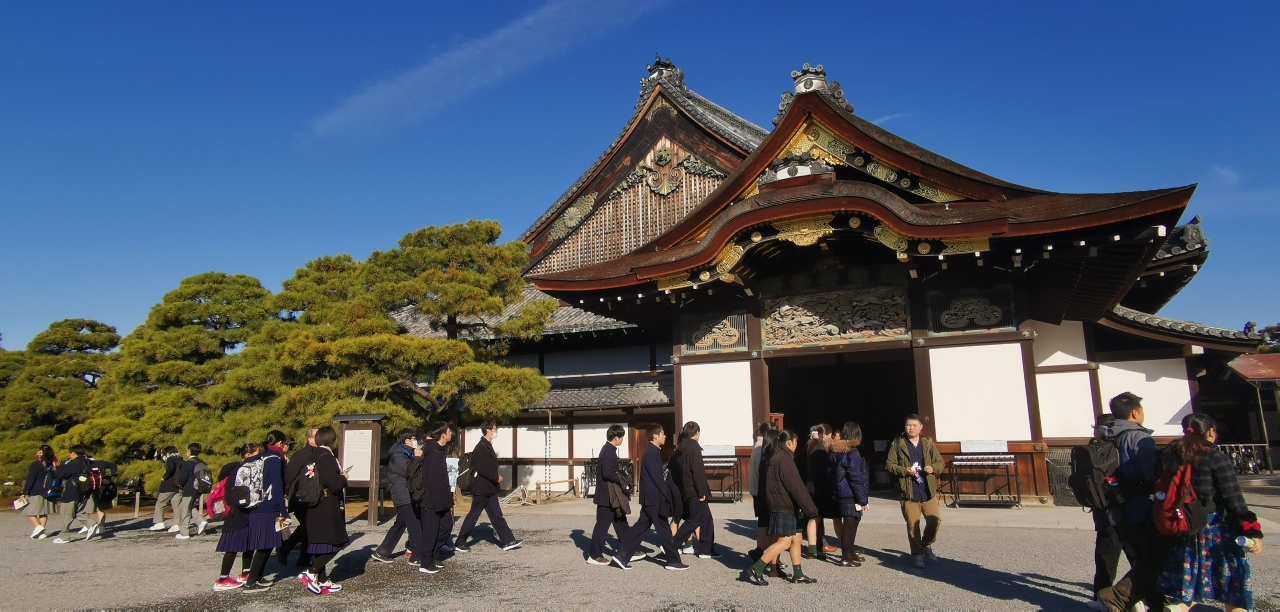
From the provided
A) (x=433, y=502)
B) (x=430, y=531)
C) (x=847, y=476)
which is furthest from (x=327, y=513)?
(x=847, y=476)

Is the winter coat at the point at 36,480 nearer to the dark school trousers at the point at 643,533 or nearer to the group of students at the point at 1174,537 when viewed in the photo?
the dark school trousers at the point at 643,533

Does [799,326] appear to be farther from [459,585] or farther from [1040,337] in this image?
[459,585]

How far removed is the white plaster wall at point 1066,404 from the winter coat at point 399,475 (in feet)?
36.8

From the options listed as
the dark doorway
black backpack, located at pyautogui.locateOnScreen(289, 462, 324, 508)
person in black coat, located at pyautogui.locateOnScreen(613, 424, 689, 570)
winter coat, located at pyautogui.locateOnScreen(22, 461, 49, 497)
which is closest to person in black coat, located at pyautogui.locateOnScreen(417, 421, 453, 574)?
black backpack, located at pyautogui.locateOnScreen(289, 462, 324, 508)

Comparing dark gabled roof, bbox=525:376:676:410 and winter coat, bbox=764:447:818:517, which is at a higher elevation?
dark gabled roof, bbox=525:376:676:410

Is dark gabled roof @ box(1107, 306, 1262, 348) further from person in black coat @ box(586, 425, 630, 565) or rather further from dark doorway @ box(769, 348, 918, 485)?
person in black coat @ box(586, 425, 630, 565)

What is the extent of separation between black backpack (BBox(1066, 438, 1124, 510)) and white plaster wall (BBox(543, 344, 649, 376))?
12754mm

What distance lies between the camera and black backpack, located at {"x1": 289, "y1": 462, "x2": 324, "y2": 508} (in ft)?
21.8

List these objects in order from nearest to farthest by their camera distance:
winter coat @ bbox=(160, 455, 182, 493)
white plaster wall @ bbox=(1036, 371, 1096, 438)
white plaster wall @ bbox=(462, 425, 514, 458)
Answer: winter coat @ bbox=(160, 455, 182, 493), white plaster wall @ bbox=(1036, 371, 1096, 438), white plaster wall @ bbox=(462, 425, 514, 458)

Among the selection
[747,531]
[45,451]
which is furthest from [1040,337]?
[45,451]

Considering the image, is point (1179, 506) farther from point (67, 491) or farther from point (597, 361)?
point (597, 361)

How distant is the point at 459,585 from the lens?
282 inches

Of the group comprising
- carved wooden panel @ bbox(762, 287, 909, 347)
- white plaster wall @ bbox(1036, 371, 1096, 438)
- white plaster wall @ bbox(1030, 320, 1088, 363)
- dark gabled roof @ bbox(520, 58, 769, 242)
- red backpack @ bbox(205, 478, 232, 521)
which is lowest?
red backpack @ bbox(205, 478, 232, 521)

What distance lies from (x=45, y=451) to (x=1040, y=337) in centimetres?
1702
